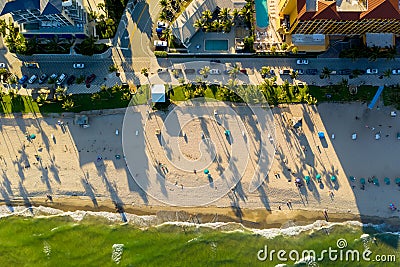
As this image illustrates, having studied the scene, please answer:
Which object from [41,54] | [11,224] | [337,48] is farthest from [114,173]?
[337,48]

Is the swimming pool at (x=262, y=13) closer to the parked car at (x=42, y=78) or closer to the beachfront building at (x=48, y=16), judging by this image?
the beachfront building at (x=48, y=16)

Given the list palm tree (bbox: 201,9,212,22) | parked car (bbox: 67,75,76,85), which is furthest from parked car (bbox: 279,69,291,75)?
parked car (bbox: 67,75,76,85)

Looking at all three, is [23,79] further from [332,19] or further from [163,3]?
[332,19]

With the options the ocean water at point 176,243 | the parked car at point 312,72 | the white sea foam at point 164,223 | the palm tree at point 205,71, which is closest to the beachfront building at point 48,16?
the palm tree at point 205,71

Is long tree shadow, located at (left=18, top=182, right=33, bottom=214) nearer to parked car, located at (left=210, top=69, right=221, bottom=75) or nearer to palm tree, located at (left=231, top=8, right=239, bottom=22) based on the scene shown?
parked car, located at (left=210, top=69, right=221, bottom=75)

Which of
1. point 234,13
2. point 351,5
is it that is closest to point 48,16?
point 234,13

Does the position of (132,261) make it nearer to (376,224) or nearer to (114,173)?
(114,173)
